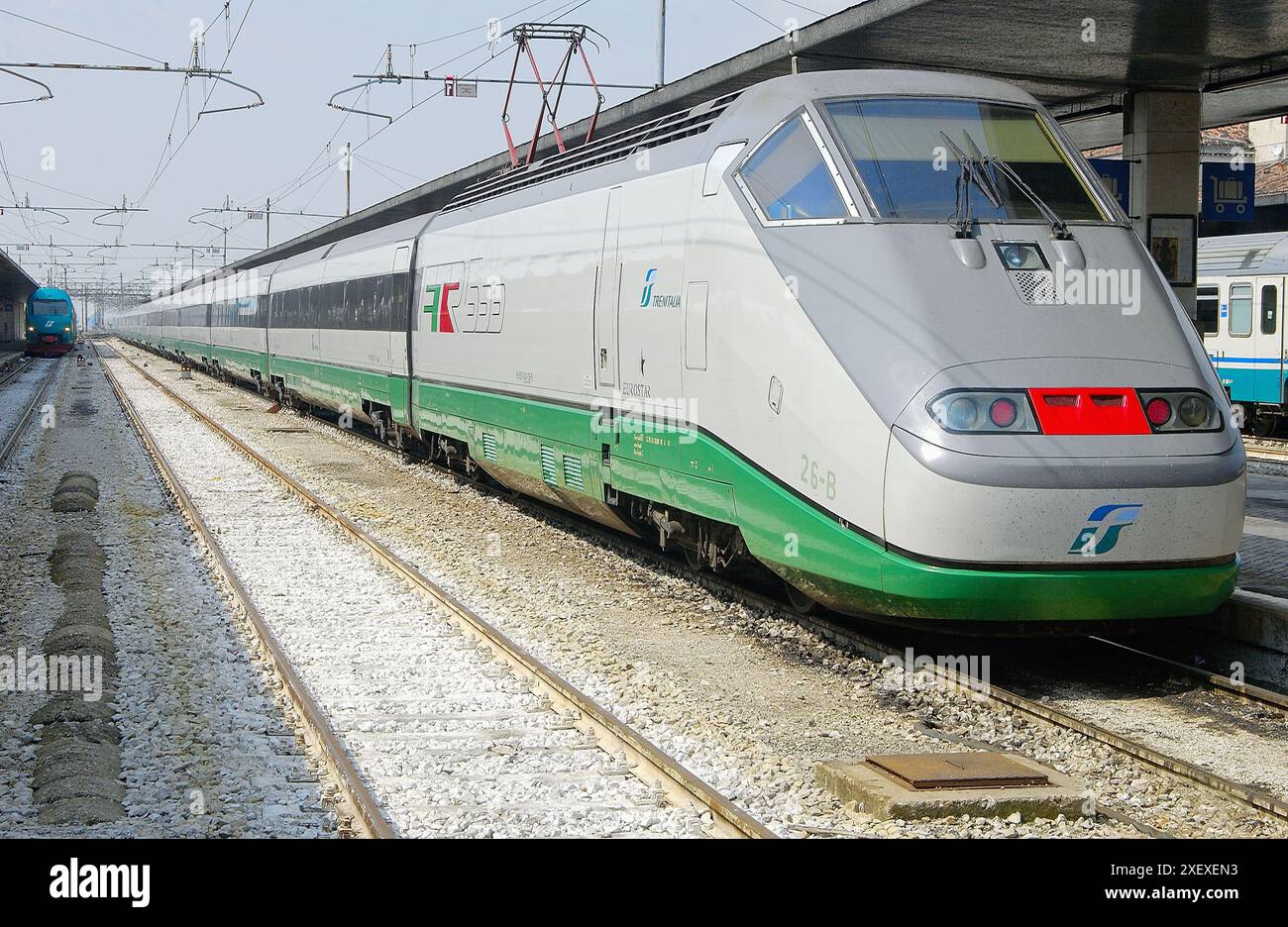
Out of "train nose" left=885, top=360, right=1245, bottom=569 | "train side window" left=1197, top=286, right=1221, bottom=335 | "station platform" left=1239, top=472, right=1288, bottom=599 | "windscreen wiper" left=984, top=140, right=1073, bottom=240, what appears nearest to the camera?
"train nose" left=885, top=360, right=1245, bottom=569

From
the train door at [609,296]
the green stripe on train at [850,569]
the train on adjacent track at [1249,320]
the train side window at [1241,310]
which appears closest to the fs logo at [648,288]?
the train door at [609,296]

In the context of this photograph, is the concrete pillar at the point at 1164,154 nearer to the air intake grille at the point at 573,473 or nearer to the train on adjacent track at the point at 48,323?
the air intake grille at the point at 573,473

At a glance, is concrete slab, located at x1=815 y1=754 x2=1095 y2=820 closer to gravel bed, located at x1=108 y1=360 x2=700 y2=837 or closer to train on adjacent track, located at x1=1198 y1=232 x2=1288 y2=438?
gravel bed, located at x1=108 y1=360 x2=700 y2=837

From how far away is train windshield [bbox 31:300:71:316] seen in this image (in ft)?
193

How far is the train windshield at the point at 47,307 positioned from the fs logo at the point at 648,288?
56074mm

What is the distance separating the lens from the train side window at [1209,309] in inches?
868

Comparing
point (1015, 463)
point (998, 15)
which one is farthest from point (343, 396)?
point (1015, 463)

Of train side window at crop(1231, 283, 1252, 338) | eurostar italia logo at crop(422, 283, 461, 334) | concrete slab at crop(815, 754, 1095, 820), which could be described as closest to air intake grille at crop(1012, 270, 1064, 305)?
concrete slab at crop(815, 754, 1095, 820)

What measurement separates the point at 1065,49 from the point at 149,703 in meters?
8.54

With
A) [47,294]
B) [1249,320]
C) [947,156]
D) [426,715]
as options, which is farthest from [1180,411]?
[47,294]

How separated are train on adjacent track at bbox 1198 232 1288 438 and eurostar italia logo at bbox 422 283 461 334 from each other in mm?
12622

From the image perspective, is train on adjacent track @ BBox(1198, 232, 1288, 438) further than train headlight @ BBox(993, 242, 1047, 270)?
Yes
